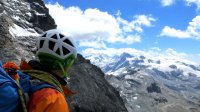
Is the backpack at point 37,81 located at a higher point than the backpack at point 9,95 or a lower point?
higher

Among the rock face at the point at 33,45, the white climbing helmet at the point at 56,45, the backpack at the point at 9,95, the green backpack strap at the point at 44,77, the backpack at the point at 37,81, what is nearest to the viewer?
the backpack at the point at 9,95

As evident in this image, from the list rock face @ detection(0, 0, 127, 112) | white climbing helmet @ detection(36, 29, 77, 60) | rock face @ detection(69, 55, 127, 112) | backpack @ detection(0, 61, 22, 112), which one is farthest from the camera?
rock face @ detection(69, 55, 127, 112)

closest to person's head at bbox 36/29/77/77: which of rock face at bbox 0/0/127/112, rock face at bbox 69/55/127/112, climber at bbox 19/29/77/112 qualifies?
climber at bbox 19/29/77/112

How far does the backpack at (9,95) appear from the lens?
5430 millimetres

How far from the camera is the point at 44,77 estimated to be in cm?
626

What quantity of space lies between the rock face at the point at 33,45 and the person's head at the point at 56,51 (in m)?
33.2

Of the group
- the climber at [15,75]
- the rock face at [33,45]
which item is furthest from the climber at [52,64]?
the rock face at [33,45]

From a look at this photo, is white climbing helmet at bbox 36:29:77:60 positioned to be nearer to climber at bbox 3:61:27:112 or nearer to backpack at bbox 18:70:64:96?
backpack at bbox 18:70:64:96

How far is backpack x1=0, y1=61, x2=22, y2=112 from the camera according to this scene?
5.43m

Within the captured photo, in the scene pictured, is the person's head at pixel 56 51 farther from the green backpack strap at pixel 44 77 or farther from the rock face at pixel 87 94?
the rock face at pixel 87 94

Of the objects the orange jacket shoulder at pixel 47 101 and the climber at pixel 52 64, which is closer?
the orange jacket shoulder at pixel 47 101

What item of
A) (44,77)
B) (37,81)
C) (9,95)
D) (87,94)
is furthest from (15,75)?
(87,94)

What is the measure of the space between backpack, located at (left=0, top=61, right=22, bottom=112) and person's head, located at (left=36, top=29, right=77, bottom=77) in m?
1.15

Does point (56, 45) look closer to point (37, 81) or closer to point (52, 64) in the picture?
point (52, 64)
